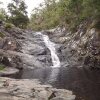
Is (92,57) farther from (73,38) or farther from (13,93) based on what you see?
(13,93)

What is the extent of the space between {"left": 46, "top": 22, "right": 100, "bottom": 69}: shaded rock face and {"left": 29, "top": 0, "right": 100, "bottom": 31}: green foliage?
2.42 metres

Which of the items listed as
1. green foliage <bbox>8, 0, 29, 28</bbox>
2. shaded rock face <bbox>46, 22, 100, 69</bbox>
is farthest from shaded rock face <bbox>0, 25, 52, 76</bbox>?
green foliage <bbox>8, 0, 29, 28</bbox>

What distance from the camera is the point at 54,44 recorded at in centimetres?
5447

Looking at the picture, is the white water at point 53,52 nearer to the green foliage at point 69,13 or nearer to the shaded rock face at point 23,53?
the shaded rock face at point 23,53

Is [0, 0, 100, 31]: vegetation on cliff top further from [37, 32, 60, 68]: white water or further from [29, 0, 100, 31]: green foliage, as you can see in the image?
[37, 32, 60, 68]: white water

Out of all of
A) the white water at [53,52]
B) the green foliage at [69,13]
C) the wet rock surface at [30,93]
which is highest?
the green foliage at [69,13]

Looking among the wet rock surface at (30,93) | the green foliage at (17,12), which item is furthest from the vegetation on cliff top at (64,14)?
the wet rock surface at (30,93)

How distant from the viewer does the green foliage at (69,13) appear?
42.0 m

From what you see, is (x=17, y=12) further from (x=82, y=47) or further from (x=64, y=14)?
(x=82, y=47)

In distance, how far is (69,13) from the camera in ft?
211

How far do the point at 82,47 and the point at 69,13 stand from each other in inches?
842

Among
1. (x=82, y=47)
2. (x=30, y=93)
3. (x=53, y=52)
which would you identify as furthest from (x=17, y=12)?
(x=30, y=93)

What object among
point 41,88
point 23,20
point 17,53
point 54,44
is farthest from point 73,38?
point 41,88

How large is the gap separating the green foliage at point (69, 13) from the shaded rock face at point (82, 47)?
2.42 metres
